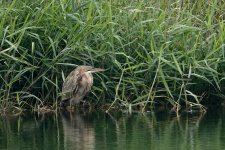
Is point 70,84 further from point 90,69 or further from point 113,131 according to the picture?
point 113,131

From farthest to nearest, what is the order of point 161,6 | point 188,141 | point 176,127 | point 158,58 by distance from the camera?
point 161,6
point 158,58
point 176,127
point 188,141

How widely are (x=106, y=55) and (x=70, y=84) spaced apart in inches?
26.4

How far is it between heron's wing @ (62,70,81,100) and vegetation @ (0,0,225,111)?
0.10m

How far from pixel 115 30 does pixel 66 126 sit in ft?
7.27

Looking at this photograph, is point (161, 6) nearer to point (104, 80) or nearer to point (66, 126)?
point (104, 80)

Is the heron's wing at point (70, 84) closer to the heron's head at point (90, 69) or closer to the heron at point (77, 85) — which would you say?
the heron at point (77, 85)

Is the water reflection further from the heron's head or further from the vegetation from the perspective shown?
the heron's head

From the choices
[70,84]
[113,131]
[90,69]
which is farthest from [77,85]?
[113,131]

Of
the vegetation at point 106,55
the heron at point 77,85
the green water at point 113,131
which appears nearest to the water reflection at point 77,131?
the green water at point 113,131

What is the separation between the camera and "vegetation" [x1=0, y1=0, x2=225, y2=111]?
13.5 metres

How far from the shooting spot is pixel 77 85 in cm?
1386

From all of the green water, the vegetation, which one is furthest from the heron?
the green water

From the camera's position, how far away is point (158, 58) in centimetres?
1347

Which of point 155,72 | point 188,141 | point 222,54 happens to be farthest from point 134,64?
point 188,141
